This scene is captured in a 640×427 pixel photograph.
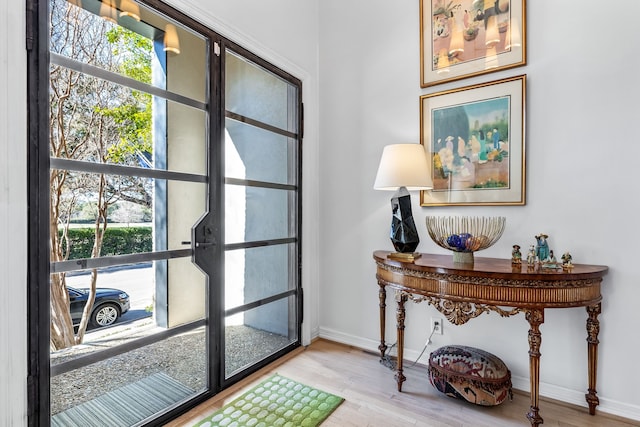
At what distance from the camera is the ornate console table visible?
1586 millimetres

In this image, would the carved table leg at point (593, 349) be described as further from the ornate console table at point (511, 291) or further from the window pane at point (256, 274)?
the window pane at point (256, 274)

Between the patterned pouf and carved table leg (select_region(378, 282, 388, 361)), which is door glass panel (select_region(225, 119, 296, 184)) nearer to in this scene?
carved table leg (select_region(378, 282, 388, 361))

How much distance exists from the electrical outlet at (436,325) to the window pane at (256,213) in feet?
4.16

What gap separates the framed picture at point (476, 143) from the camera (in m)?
2.04

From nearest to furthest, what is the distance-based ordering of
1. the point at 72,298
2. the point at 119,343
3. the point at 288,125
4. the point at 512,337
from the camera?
the point at 72,298
the point at 119,343
the point at 512,337
the point at 288,125

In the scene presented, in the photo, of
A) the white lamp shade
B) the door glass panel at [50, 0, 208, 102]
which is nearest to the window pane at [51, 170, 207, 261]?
the door glass panel at [50, 0, 208, 102]

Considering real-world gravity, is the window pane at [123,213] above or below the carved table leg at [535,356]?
above

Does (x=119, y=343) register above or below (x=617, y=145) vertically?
below

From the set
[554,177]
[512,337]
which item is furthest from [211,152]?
[512,337]

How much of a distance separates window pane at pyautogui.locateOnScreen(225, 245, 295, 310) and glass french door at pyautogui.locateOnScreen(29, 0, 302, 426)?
0.01 metres

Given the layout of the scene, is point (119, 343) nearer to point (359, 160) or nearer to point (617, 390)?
point (359, 160)

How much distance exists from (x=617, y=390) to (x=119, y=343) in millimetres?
2606

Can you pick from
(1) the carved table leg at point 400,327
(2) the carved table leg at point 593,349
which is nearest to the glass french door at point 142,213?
(1) the carved table leg at point 400,327

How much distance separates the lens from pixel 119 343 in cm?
156
